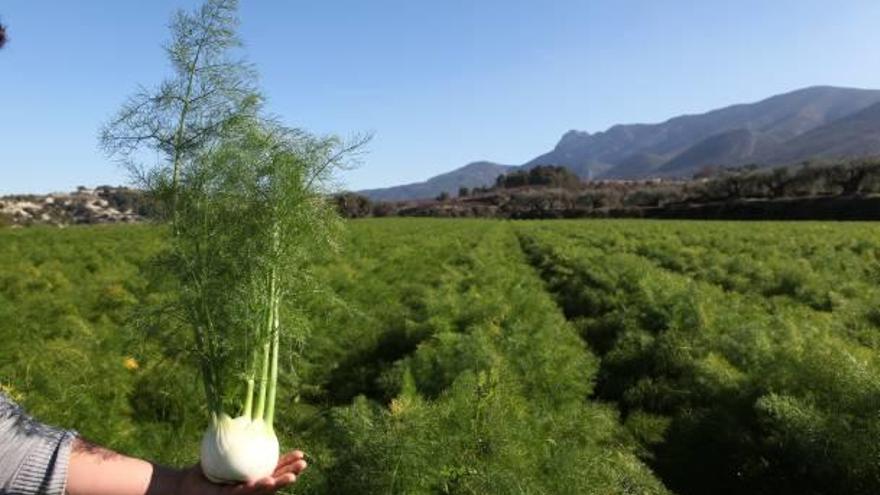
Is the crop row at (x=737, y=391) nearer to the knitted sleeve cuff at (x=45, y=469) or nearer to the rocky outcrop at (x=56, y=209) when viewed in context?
the knitted sleeve cuff at (x=45, y=469)

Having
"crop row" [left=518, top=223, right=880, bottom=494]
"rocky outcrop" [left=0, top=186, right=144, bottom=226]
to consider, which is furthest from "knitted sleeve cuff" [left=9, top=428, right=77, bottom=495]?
"rocky outcrop" [left=0, top=186, right=144, bottom=226]

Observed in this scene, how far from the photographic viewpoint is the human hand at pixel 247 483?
2980 mm

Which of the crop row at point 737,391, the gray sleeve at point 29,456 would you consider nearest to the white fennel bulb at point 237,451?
the gray sleeve at point 29,456

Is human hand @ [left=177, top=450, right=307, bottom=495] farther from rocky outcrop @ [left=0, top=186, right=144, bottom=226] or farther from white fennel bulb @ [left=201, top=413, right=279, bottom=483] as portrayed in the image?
rocky outcrop @ [left=0, top=186, right=144, bottom=226]

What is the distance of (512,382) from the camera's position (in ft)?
24.0

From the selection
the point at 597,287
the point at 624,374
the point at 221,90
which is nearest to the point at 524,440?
the point at 221,90

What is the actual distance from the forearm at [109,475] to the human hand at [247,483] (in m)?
0.16

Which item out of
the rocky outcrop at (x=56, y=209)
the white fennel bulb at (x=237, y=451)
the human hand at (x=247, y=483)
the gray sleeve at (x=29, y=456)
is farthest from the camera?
the rocky outcrop at (x=56, y=209)

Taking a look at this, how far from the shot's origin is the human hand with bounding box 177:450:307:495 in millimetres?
2980

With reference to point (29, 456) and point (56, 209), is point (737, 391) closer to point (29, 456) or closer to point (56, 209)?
point (29, 456)

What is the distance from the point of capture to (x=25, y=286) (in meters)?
14.1

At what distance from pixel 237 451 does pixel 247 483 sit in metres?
0.16

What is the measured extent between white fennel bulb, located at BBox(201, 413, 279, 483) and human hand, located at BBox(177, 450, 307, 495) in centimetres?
3

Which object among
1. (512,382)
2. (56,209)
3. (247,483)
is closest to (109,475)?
(247,483)
